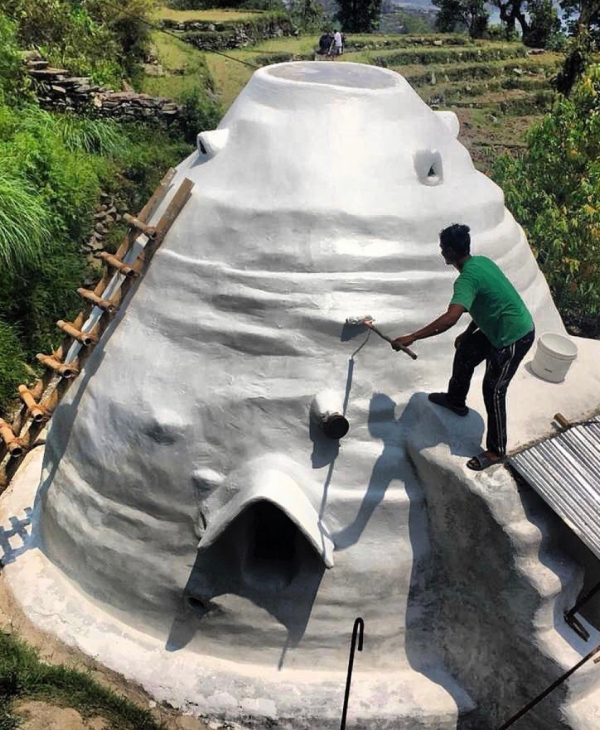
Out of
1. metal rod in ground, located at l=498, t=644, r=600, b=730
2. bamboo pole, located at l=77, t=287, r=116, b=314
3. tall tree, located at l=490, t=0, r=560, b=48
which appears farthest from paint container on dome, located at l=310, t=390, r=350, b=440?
tall tree, located at l=490, t=0, r=560, b=48

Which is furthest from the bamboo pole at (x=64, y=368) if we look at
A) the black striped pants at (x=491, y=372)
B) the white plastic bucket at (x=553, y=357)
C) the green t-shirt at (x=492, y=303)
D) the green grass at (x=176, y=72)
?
the green grass at (x=176, y=72)

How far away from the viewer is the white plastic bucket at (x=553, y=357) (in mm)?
6461

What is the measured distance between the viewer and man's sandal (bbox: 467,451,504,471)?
5707 mm

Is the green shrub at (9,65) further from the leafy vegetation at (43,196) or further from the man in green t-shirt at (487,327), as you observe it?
the man in green t-shirt at (487,327)

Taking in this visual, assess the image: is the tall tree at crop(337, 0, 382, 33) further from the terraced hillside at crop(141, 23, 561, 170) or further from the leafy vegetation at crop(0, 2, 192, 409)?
the leafy vegetation at crop(0, 2, 192, 409)

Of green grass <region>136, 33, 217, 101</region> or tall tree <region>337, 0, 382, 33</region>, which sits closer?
green grass <region>136, 33, 217, 101</region>

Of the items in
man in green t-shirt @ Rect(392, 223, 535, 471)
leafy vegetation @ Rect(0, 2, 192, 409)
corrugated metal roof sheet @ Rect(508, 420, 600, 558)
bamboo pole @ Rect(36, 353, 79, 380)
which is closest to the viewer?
man in green t-shirt @ Rect(392, 223, 535, 471)

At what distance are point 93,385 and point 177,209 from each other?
2.09 metres

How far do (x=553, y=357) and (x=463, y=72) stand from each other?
4166 cm

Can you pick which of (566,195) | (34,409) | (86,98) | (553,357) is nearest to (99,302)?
(34,409)

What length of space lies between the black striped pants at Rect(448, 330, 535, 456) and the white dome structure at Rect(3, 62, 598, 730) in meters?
0.27

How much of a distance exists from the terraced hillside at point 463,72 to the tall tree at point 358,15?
3.38m

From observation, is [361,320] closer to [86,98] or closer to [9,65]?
[9,65]

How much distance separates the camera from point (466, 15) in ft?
170
